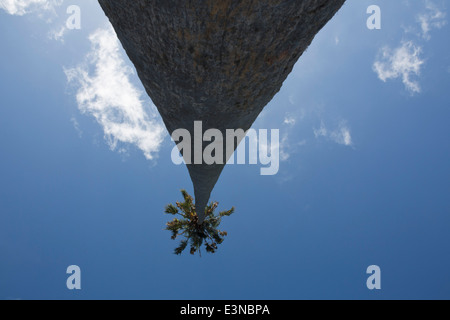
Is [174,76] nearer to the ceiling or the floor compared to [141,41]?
nearer to the floor

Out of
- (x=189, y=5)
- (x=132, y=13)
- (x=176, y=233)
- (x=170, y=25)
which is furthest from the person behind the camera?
(x=176, y=233)

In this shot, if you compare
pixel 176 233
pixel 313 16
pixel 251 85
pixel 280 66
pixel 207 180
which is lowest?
pixel 176 233

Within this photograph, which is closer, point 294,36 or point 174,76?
point 294,36

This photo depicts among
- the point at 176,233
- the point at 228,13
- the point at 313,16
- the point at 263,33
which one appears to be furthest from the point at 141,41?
the point at 176,233

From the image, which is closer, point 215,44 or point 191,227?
point 215,44

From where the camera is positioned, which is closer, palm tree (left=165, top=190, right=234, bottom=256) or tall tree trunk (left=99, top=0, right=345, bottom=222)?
tall tree trunk (left=99, top=0, right=345, bottom=222)

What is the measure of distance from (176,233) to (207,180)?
873 centimetres

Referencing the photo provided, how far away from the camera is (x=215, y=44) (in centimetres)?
205

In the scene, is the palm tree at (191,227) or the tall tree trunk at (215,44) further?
the palm tree at (191,227)

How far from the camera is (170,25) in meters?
1.96

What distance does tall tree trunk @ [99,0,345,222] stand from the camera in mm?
1846

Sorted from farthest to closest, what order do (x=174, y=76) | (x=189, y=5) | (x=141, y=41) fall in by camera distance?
(x=174, y=76)
(x=141, y=41)
(x=189, y=5)

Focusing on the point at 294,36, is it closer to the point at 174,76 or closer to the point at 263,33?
the point at 263,33

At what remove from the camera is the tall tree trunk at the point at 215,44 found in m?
1.85
